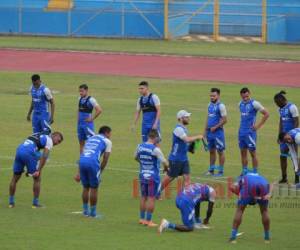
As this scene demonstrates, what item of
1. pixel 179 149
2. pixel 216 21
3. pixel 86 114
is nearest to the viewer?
pixel 179 149

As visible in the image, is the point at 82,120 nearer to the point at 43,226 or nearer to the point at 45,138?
the point at 45,138

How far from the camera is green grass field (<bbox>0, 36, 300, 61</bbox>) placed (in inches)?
2231

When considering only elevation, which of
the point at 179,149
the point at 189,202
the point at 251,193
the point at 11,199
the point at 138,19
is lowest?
the point at 11,199

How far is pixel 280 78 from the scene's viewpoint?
4744 cm

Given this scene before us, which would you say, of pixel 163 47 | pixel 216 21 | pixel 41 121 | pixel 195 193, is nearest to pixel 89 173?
pixel 195 193

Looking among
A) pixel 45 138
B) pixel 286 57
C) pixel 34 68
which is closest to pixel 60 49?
pixel 34 68

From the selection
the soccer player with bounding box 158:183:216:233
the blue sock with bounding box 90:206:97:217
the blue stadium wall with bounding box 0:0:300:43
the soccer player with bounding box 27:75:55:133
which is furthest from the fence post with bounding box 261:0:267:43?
the soccer player with bounding box 158:183:216:233

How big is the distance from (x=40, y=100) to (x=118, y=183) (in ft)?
14.4

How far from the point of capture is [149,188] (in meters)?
21.3

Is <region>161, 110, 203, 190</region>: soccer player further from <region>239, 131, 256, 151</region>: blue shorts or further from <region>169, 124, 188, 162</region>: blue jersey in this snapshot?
<region>239, 131, 256, 151</region>: blue shorts

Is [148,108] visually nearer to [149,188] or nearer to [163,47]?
[149,188]

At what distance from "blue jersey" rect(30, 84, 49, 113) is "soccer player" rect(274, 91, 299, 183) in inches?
261

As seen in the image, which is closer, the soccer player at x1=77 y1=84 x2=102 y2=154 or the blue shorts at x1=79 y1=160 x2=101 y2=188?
the blue shorts at x1=79 y1=160 x2=101 y2=188

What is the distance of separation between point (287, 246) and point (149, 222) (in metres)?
3.09
